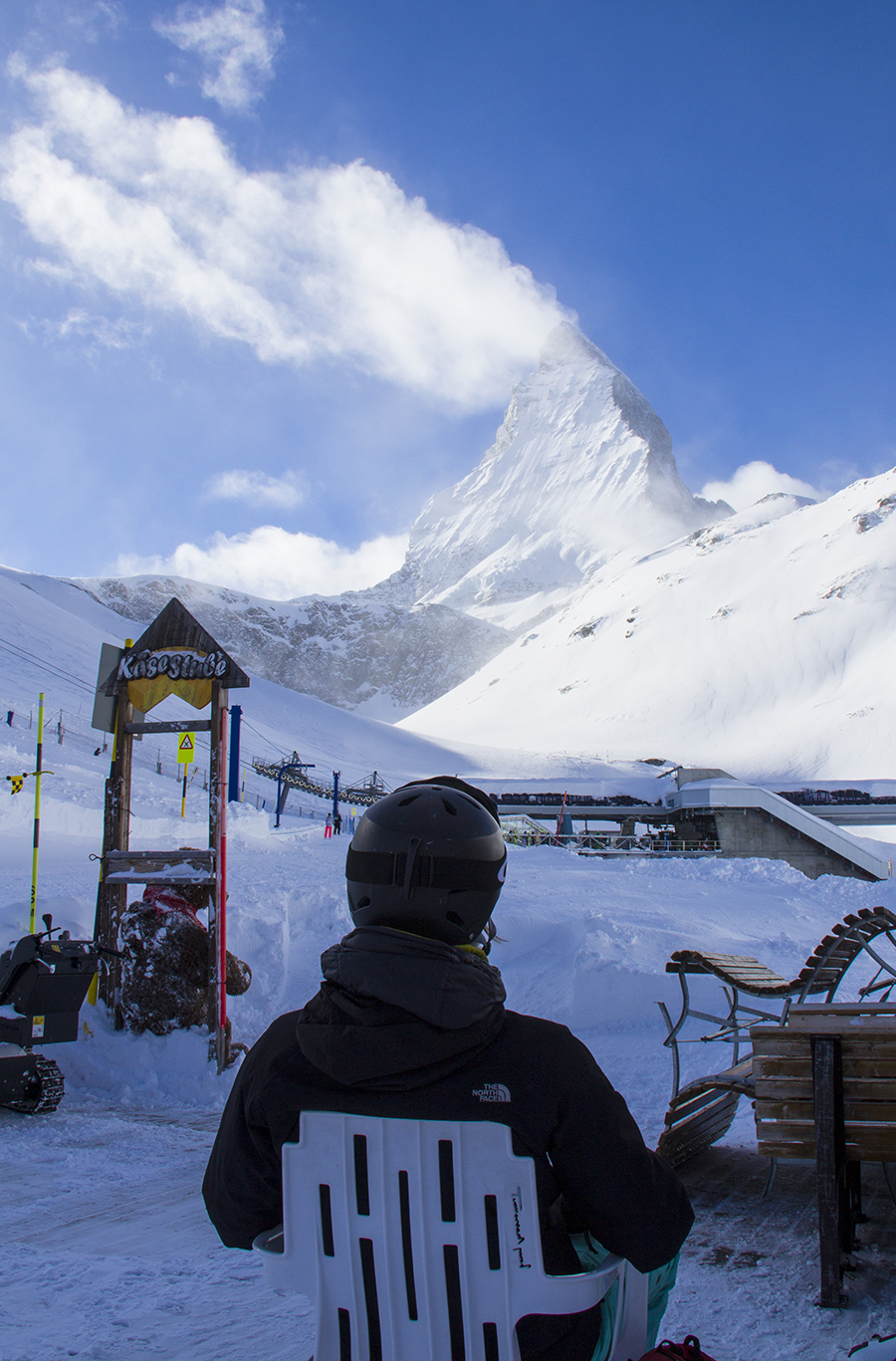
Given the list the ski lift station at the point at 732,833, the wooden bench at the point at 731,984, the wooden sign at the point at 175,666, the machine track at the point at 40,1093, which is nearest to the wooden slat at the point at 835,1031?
the wooden bench at the point at 731,984

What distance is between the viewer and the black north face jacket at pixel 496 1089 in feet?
4.95

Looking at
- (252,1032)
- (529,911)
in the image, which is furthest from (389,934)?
(529,911)

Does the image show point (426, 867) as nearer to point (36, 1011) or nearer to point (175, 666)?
point (36, 1011)

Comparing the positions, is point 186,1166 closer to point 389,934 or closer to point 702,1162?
point 702,1162

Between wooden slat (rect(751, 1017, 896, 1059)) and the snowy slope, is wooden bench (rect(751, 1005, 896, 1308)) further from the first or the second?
the snowy slope

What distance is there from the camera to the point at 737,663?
9219 centimetres

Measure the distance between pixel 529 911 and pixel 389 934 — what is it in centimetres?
884

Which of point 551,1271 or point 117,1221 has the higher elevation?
point 551,1271

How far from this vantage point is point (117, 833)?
696cm

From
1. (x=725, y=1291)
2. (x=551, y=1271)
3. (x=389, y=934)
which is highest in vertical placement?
(x=389, y=934)

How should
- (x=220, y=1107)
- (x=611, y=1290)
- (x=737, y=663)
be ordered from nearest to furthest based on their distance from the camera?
(x=611, y=1290), (x=220, y=1107), (x=737, y=663)

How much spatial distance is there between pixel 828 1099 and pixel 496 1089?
6.29 ft

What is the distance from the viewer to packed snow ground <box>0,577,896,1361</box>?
9.55 feet

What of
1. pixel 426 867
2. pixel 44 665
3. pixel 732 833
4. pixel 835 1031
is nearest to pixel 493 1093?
pixel 426 867
